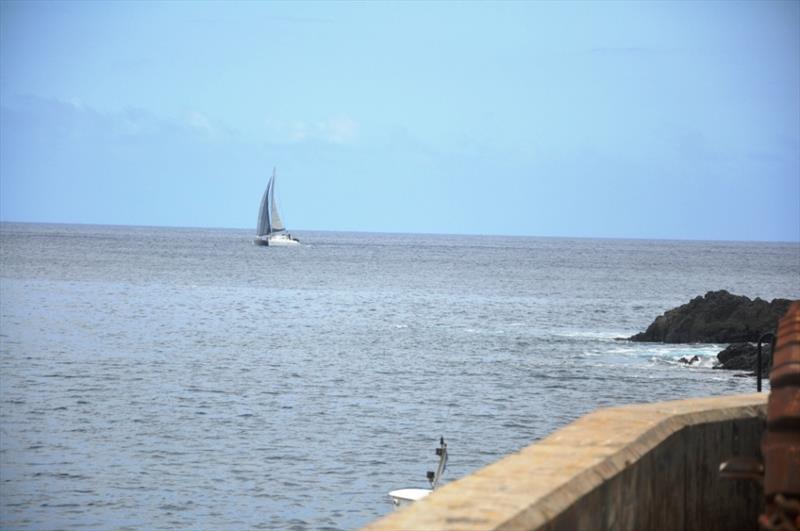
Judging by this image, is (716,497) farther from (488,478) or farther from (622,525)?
(488,478)

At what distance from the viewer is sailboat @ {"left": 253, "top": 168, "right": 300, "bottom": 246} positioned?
134250mm

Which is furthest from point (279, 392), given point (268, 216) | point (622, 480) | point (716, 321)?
point (268, 216)

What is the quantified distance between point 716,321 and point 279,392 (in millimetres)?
23308

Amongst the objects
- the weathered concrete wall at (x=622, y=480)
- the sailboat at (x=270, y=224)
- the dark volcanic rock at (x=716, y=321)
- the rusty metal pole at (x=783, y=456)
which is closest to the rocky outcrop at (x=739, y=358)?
the dark volcanic rock at (x=716, y=321)

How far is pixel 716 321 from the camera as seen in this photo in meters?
50.0

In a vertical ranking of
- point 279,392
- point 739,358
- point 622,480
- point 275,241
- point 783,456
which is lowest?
point 279,392

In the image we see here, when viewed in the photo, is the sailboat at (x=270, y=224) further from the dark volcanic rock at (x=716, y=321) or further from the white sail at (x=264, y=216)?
the dark volcanic rock at (x=716, y=321)

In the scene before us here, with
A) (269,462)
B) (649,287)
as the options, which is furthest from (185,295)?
(269,462)

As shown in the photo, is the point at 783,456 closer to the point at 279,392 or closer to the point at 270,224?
the point at 279,392

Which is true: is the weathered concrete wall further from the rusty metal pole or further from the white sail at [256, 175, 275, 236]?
the white sail at [256, 175, 275, 236]

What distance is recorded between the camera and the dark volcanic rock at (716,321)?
48.2 m

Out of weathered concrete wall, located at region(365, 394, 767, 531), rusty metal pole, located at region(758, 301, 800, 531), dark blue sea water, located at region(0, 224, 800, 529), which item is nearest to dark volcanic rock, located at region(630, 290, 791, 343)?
dark blue sea water, located at region(0, 224, 800, 529)

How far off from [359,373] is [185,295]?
1719 inches

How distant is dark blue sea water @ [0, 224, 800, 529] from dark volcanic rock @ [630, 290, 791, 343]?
225 cm
